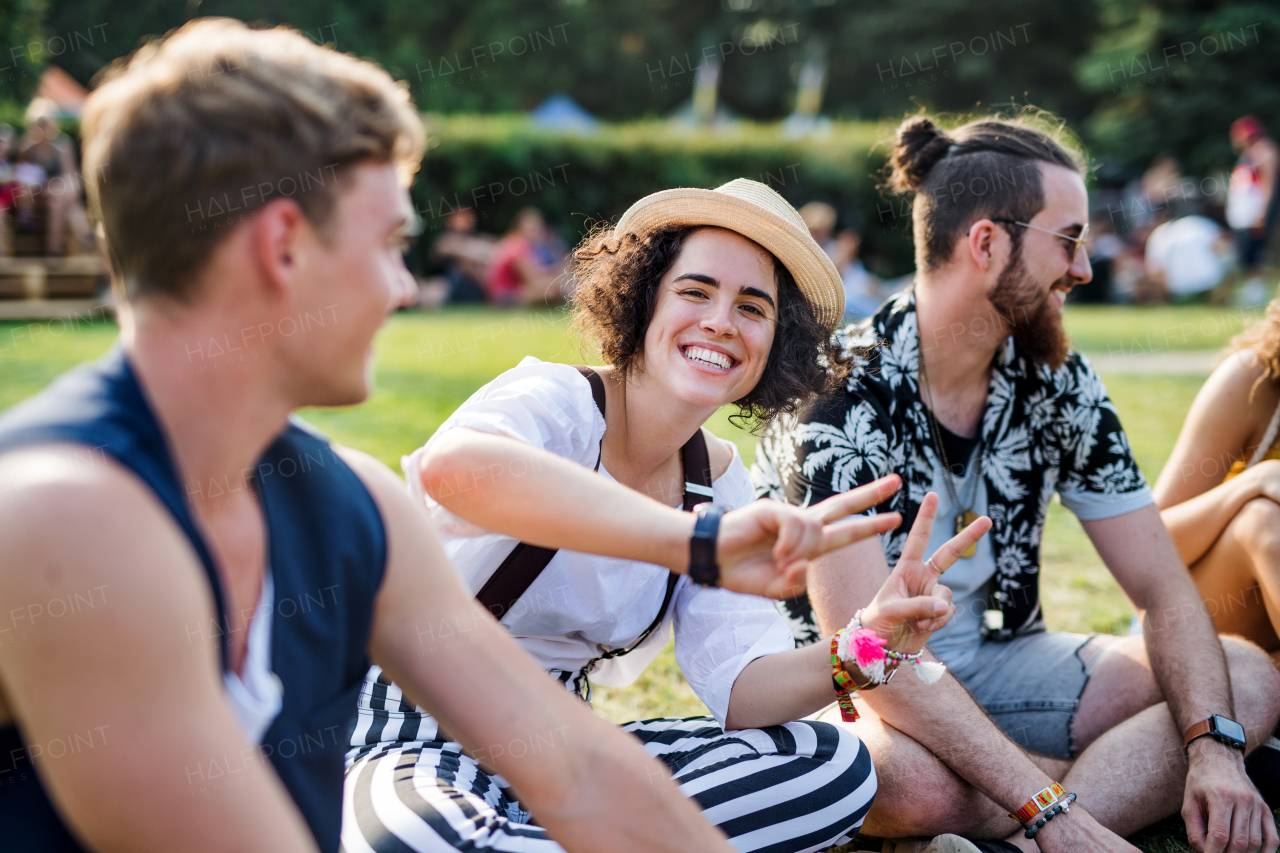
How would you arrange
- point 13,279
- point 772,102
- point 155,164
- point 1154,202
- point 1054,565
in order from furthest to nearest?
point 772,102
point 1154,202
point 13,279
point 1054,565
point 155,164

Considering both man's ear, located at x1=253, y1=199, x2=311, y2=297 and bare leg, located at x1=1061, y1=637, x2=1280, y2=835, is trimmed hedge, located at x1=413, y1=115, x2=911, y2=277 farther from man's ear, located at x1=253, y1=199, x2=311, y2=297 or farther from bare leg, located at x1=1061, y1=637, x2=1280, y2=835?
man's ear, located at x1=253, y1=199, x2=311, y2=297

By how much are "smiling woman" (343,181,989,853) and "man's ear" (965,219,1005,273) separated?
2.18 ft

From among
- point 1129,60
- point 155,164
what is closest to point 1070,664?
point 155,164

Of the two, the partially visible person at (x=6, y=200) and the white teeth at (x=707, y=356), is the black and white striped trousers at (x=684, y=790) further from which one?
the partially visible person at (x=6, y=200)

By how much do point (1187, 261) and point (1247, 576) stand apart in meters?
15.6

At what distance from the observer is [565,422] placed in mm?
2354

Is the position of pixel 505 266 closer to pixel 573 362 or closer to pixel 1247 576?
pixel 573 362

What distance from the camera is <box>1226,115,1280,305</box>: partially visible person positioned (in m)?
16.8

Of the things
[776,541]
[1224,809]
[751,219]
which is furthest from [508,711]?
[1224,809]

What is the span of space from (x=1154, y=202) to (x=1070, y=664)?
70.4 ft

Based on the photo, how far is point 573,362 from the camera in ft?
15.1

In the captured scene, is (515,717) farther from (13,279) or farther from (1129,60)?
(1129,60)

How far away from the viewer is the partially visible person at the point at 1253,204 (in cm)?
1677

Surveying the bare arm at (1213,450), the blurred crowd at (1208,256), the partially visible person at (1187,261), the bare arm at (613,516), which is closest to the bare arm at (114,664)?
the bare arm at (613,516)
